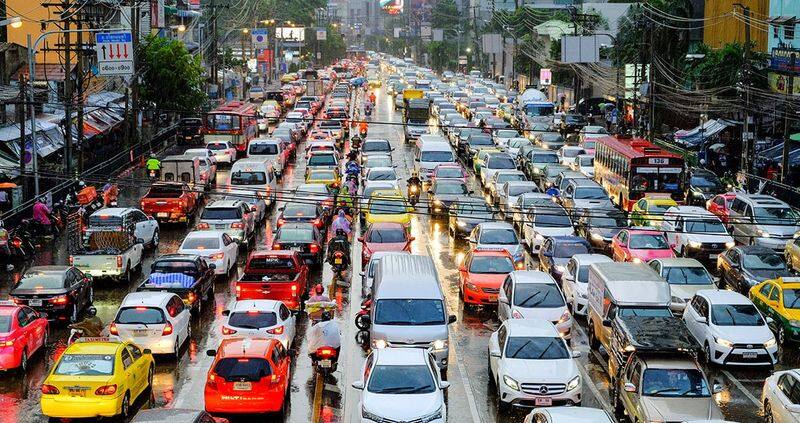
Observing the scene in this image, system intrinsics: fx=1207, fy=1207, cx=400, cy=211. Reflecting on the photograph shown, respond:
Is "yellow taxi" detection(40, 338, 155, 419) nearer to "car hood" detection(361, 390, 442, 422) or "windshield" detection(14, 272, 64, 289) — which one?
"car hood" detection(361, 390, 442, 422)

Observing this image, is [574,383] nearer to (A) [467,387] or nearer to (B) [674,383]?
(B) [674,383]

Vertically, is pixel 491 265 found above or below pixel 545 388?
above

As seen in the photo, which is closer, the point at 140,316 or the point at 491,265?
the point at 140,316

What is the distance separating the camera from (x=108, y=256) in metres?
34.4

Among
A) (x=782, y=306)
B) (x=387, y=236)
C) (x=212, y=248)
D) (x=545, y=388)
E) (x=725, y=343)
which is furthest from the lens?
(x=387, y=236)

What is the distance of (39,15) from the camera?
7338 centimetres

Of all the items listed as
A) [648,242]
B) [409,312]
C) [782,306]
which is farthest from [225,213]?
[782,306]

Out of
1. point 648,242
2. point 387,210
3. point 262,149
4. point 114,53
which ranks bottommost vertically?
point 648,242

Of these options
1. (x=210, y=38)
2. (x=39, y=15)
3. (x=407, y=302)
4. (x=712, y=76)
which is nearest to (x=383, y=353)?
(x=407, y=302)

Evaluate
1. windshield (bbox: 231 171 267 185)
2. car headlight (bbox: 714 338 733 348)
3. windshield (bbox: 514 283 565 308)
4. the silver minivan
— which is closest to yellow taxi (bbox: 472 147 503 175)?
windshield (bbox: 231 171 267 185)

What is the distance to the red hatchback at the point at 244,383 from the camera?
21312mm

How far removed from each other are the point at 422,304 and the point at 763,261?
12.5m

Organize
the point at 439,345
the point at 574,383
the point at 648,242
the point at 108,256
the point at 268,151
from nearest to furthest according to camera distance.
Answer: the point at 574,383 < the point at 439,345 < the point at 108,256 < the point at 648,242 < the point at 268,151

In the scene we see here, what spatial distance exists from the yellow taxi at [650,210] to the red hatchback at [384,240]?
9160mm
